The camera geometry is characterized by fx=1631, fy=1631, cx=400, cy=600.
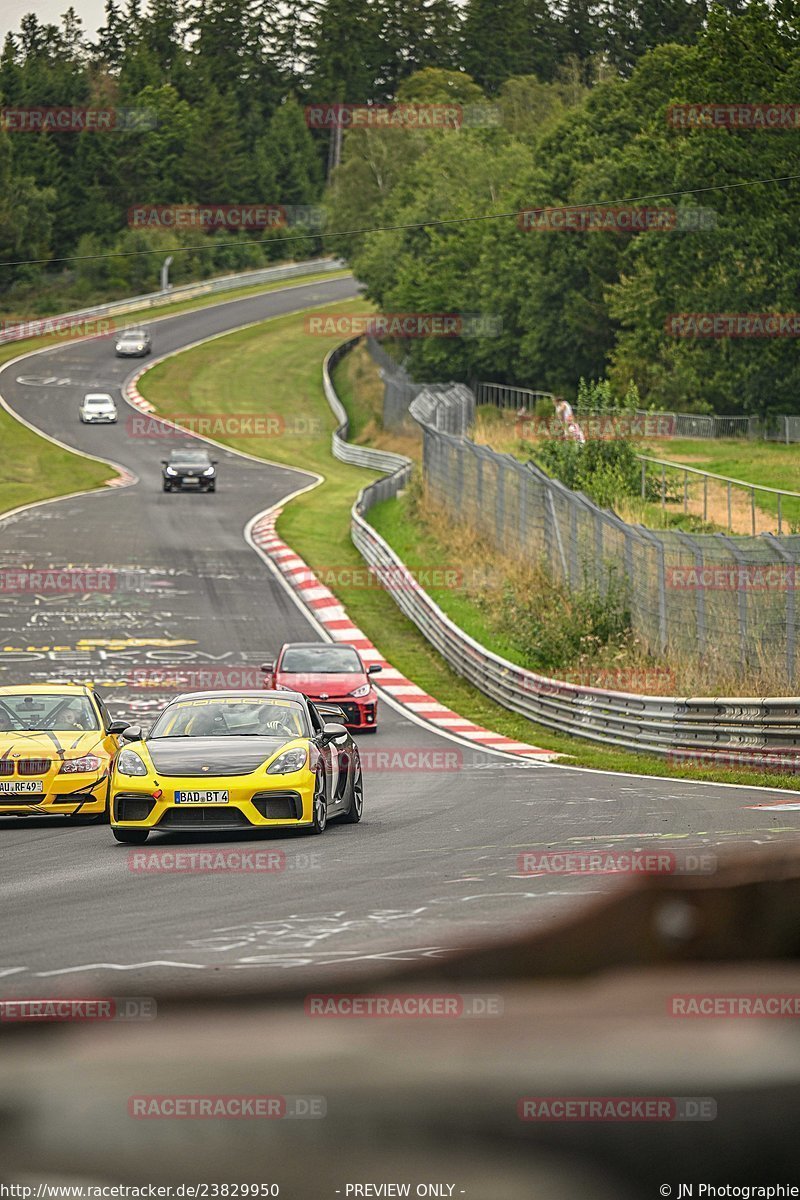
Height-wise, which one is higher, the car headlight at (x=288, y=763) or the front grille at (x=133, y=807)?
the car headlight at (x=288, y=763)

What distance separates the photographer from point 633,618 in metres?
25.7

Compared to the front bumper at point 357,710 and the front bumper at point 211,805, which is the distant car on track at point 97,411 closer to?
the front bumper at point 357,710

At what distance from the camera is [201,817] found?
41.5ft

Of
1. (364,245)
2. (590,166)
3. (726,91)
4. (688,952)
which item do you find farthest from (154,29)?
(688,952)

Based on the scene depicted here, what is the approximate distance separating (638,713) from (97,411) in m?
54.1

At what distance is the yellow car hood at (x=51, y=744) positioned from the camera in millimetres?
15211

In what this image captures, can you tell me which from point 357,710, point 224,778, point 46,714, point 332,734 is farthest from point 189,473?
point 224,778

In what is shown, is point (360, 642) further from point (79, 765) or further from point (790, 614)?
point (79, 765)

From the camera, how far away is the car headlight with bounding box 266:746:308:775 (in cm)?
1287

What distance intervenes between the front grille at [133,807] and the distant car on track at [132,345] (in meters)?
81.2

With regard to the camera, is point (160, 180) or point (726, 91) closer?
point (726, 91)

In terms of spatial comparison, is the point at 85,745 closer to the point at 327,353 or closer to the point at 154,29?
the point at 327,353

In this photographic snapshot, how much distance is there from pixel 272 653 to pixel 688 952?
3019cm

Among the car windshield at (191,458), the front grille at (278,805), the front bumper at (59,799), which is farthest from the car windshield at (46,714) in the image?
the car windshield at (191,458)
